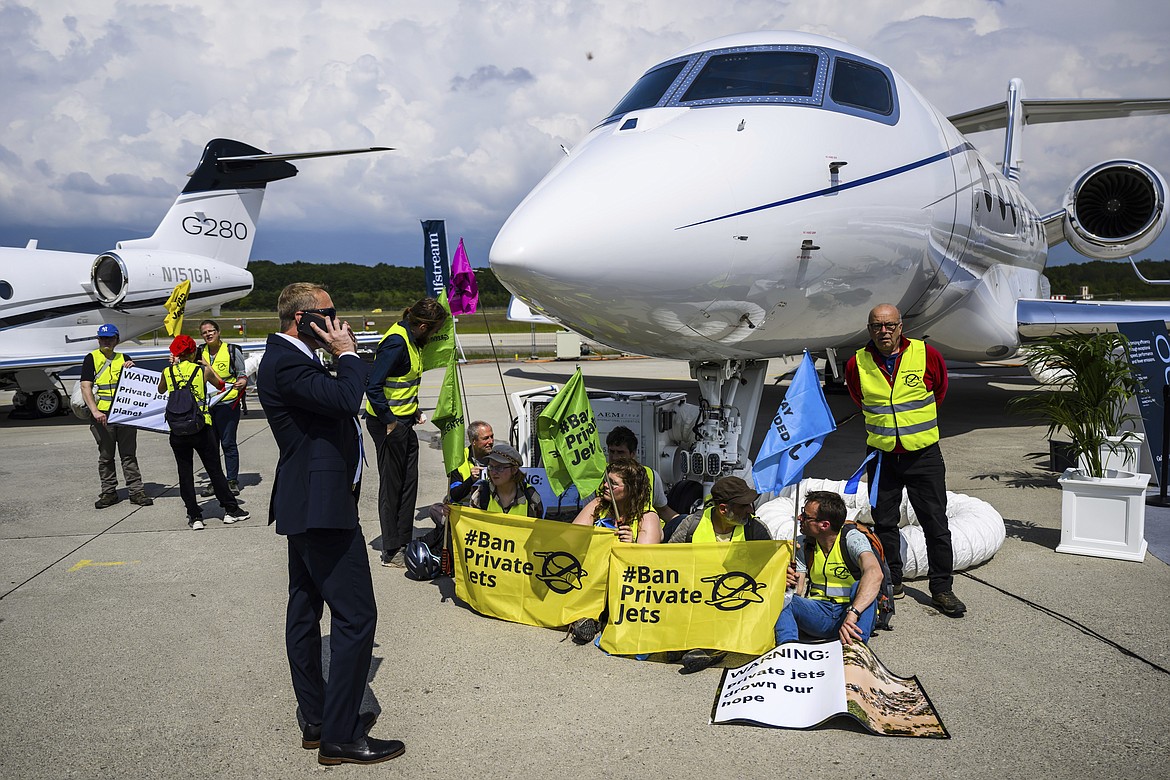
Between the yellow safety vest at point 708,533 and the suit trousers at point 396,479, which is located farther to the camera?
the suit trousers at point 396,479

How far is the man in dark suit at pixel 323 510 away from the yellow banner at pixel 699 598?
1519 millimetres

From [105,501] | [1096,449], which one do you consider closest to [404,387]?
[105,501]

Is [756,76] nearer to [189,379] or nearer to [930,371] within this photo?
[930,371]

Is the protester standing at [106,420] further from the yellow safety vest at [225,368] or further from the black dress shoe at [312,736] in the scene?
the black dress shoe at [312,736]

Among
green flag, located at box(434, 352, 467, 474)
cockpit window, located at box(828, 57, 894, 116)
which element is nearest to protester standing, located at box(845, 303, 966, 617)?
cockpit window, located at box(828, 57, 894, 116)

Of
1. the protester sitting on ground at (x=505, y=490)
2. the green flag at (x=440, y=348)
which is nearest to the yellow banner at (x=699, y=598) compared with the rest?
the protester sitting on ground at (x=505, y=490)

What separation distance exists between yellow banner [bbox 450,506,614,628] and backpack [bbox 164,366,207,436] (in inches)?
136

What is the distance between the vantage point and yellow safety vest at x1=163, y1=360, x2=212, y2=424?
763 centimetres

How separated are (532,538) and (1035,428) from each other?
10.7 metres

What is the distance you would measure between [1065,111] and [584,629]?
15151 mm

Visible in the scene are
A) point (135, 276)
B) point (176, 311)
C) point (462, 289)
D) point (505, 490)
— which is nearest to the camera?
point (505, 490)

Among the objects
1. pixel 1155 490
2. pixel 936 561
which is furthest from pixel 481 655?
pixel 1155 490

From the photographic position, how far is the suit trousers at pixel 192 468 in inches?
298

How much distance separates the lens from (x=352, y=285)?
9519cm
